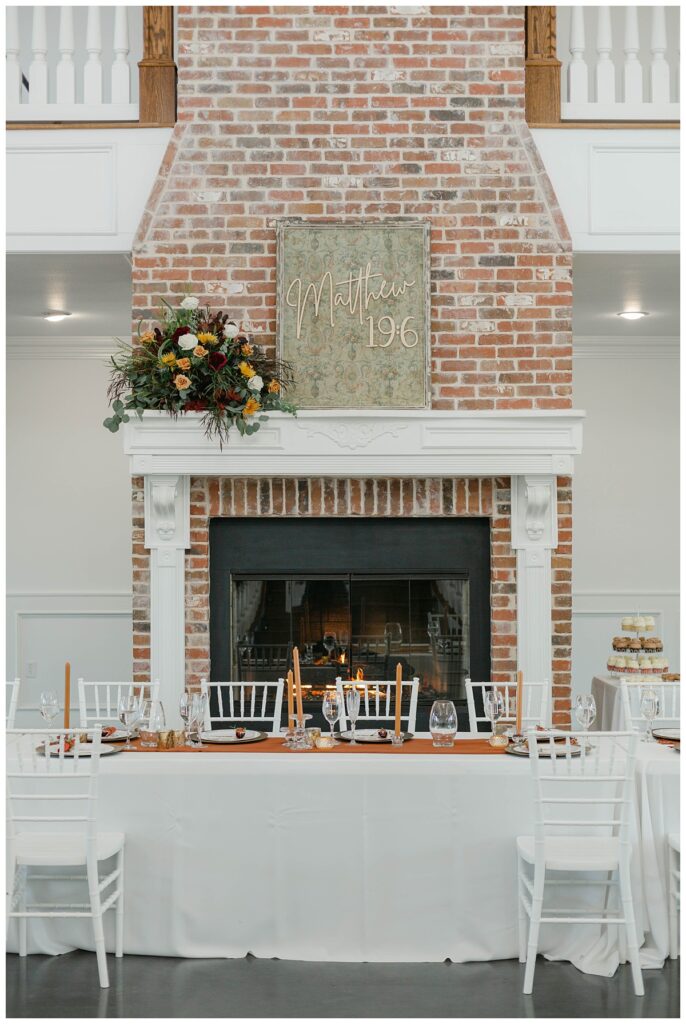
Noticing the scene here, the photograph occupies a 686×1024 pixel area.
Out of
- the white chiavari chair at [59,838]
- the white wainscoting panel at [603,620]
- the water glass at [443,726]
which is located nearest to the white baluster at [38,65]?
the white chiavari chair at [59,838]

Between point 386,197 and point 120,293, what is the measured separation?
6.70 ft

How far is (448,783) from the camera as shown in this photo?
12.8 ft

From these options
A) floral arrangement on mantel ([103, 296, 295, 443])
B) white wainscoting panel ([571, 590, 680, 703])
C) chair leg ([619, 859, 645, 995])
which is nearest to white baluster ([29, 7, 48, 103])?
floral arrangement on mantel ([103, 296, 295, 443])

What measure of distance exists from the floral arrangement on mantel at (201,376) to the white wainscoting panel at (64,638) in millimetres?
3076

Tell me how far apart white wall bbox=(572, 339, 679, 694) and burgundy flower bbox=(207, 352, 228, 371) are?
3803 millimetres

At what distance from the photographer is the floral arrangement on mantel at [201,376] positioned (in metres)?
5.34

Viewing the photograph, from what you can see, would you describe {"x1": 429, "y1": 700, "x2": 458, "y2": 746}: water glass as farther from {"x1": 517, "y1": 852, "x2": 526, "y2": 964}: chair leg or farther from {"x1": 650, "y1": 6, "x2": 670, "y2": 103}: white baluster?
{"x1": 650, "y1": 6, "x2": 670, "y2": 103}: white baluster

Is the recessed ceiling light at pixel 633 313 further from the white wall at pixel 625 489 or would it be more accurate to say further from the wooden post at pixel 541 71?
the wooden post at pixel 541 71

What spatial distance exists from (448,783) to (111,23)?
6288mm

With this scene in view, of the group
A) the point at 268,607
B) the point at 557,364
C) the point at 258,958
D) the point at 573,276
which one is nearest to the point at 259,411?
the point at 268,607

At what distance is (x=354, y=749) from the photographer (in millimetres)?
4195

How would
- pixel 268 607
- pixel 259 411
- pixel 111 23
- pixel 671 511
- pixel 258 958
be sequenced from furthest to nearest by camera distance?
pixel 671 511 → pixel 111 23 → pixel 268 607 → pixel 259 411 → pixel 258 958

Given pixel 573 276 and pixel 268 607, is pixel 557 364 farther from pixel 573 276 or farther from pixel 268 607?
pixel 268 607

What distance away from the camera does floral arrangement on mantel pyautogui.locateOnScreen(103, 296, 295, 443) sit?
534 cm
